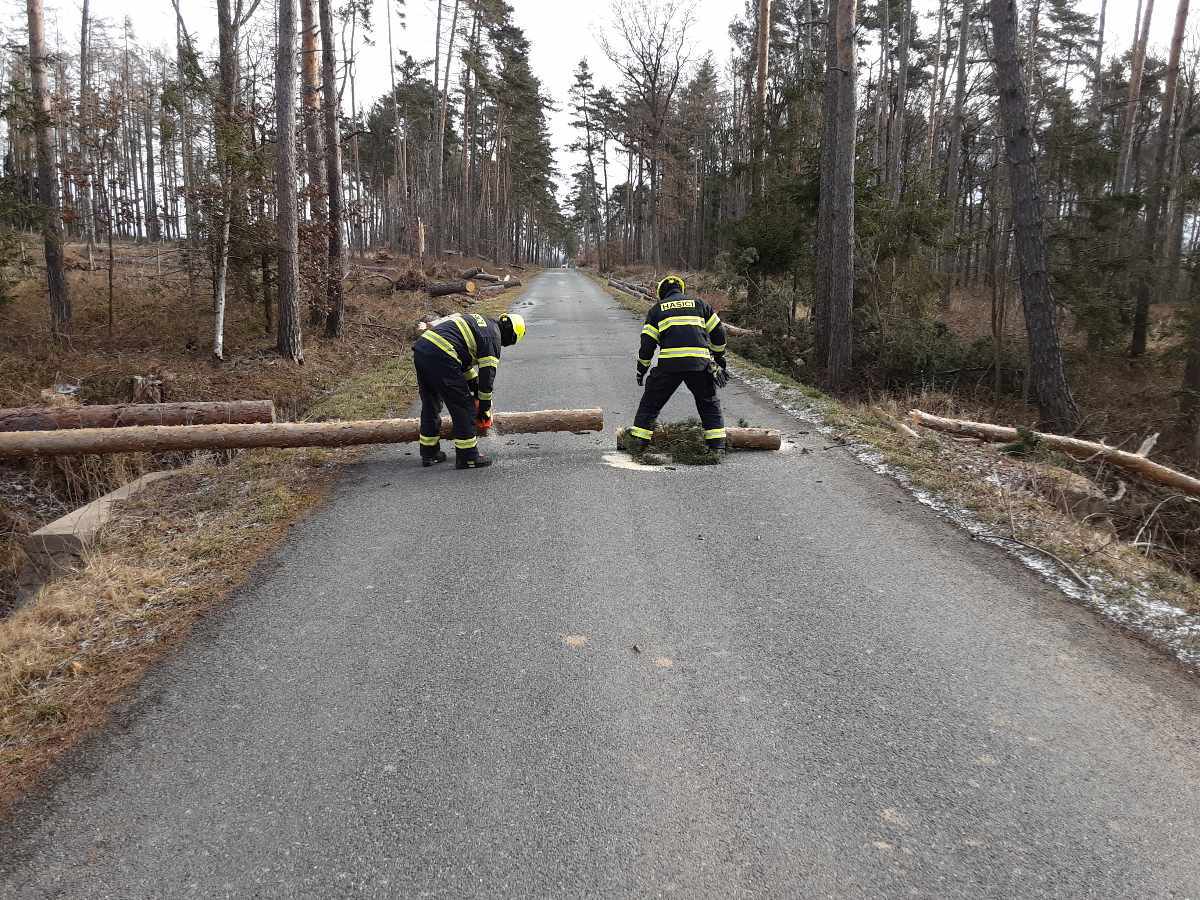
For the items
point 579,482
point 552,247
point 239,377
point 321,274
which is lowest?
point 579,482

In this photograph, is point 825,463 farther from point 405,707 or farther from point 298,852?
point 298,852

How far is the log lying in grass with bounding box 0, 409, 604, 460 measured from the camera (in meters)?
6.63

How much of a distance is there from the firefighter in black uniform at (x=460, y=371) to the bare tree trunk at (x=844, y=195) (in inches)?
290

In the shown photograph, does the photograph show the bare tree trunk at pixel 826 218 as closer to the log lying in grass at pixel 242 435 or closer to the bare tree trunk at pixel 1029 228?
the bare tree trunk at pixel 1029 228

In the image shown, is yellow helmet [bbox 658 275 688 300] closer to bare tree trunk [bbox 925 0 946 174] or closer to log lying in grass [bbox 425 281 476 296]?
log lying in grass [bbox 425 281 476 296]

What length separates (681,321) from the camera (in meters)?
7.42

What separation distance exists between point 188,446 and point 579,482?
387 centimetres

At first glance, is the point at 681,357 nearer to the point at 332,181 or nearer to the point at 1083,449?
the point at 1083,449

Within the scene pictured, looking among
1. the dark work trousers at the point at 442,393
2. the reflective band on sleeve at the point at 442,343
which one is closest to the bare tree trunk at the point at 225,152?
the dark work trousers at the point at 442,393

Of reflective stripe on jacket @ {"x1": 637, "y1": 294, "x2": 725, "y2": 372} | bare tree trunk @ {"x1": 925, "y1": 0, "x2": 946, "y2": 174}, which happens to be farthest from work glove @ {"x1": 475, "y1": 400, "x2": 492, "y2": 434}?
bare tree trunk @ {"x1": 925, "y1": 0, "x2": 946, "y2": 174}

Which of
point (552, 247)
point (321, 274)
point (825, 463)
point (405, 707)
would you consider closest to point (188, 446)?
point (405, 707)

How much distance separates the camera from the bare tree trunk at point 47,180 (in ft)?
41.7

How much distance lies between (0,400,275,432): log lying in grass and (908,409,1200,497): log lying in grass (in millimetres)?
8074

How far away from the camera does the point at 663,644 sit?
3875 mm
